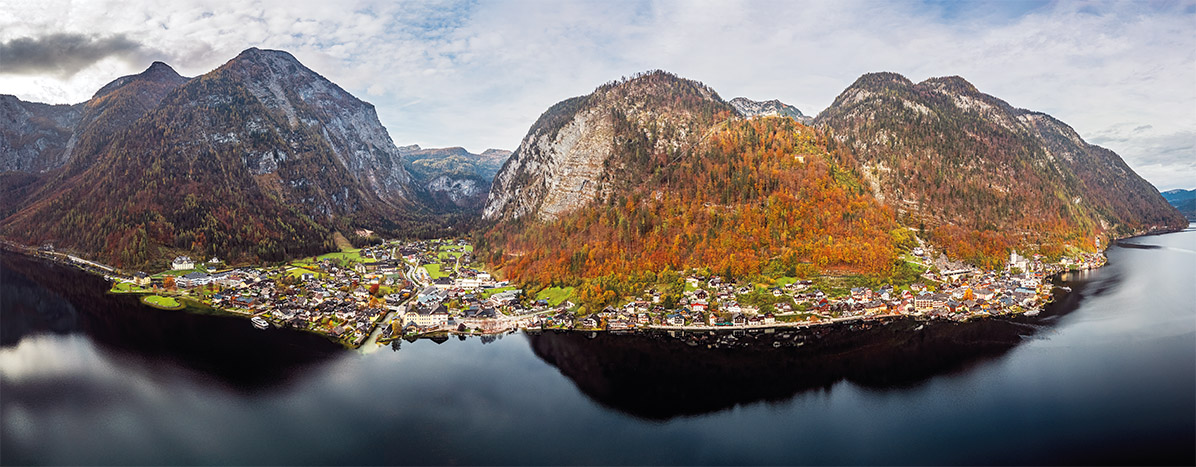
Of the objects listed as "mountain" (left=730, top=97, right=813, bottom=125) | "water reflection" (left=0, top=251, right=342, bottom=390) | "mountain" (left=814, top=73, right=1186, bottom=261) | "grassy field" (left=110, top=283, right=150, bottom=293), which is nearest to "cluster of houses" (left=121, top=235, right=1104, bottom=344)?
"grassy field" (left=110, top=283, right=150, bottom=293)


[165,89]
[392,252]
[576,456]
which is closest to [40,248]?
[392,252]

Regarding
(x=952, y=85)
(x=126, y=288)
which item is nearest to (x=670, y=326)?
(x=126, y=288)

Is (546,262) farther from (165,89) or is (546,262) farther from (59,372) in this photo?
(165,89)

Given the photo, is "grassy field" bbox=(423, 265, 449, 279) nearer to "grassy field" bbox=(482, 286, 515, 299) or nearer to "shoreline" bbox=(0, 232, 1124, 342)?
"grassy field" bbox=(482, 286, 515, 299)

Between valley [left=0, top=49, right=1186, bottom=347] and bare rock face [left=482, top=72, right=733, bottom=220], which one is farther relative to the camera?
bare rock face [left=482, top=72, right=733, bottom=220]

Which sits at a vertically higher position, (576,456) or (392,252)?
(392,252)

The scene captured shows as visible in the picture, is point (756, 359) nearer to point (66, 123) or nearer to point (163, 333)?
point (163, 333)

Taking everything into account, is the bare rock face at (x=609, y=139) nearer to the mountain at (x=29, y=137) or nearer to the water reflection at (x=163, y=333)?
the water reflection at (x=163, y=333)
